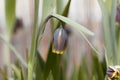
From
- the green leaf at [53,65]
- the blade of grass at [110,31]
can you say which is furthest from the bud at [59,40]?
the blade of grass at [110,31]

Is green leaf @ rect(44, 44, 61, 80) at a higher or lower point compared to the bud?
lower

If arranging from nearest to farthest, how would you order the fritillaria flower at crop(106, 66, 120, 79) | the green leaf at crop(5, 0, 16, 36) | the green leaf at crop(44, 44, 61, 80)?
the fritillaria flower at crop(106, 66, 120, 79) < the green leaf at crop(44, 44, 61, 80) < the green leaf at crop(5, 0, 16, 36)

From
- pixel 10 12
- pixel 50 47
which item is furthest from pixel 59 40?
pixel 10 12

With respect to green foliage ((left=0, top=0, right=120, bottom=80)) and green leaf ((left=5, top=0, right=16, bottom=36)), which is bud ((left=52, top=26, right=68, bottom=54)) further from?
green leaf ((left=5, top=0, right=16, bottom=36))

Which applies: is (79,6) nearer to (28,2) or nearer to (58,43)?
(28,2)

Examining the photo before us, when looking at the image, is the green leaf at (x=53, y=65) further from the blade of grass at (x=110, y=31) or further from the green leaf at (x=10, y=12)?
the green leaf at (x=10, y=12)

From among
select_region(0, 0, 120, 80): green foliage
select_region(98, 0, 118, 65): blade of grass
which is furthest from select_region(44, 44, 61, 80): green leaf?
select_region(98, 0, 118, 65): blade of grass

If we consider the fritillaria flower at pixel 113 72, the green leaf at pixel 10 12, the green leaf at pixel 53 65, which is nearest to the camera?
the fritillaria flower at pixel 113 72

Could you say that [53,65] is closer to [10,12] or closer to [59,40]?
[59,40]
